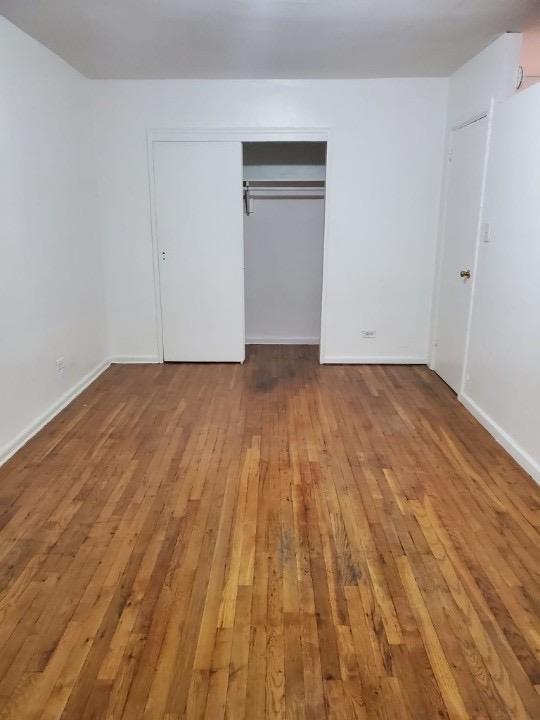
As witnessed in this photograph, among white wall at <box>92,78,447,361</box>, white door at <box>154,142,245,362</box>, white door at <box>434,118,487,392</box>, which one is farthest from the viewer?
white door at <box>154,142,245,362</box>

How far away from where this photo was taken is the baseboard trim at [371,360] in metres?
5.19

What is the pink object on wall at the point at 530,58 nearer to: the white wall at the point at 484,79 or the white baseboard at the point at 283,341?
the white wall at the point at 484,79

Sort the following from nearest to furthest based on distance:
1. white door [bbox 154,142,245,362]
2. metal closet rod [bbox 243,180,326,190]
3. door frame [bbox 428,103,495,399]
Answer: door frame [bbox 428,103,495,399]
white door [bbox 154,142,245,362]
metal closet rod [bbox 243,180,326,190]

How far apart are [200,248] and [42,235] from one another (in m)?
1.60

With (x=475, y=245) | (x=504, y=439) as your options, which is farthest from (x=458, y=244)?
(x=504, y=439)

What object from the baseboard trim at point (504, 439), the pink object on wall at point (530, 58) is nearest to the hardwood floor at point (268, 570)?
the baseboard trim at point (504, 439)

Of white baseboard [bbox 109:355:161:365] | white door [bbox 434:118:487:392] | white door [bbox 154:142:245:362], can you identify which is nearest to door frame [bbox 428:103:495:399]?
white door [bbox 434:118:487:392]

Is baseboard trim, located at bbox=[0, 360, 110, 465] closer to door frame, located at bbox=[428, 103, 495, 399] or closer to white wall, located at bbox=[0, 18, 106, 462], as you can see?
white wall, located at bbox=[0, 18, 106, 462]

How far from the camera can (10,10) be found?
305 centimetres

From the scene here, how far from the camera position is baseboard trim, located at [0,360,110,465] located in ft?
10.6

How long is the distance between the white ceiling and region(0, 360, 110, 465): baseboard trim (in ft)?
8.18

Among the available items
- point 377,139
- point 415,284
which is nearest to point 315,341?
point 415,284

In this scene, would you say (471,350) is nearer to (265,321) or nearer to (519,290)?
(519,290)

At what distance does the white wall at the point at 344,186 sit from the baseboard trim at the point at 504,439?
130 centimetres
